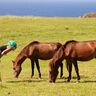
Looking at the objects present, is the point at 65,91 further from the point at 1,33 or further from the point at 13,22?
the point at 13,22

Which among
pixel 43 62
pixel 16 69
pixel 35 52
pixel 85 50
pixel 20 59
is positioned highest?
pixel 85 50

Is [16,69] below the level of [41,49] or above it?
below

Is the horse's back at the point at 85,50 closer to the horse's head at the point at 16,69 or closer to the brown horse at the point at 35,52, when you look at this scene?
the brown horse at the point at 35,52

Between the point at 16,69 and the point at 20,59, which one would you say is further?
the point at 20,59

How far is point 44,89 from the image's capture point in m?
14.1

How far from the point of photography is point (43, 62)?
2369 cm

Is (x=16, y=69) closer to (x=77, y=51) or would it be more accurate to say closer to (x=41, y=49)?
(x=41, y=49)

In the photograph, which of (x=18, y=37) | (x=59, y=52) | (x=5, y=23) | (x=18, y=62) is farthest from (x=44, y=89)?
(x=5, y=23)

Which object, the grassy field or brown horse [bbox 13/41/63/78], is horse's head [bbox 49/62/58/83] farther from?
brown horse [bbox 13/41/63/78]

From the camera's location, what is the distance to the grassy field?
1382 cm

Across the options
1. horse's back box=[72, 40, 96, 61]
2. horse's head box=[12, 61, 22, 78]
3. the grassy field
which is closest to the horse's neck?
horse's head box=[12, 61, 22, 78]

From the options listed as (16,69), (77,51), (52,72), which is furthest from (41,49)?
(52,72)

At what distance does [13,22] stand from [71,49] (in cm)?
2514

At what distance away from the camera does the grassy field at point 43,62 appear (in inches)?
544
